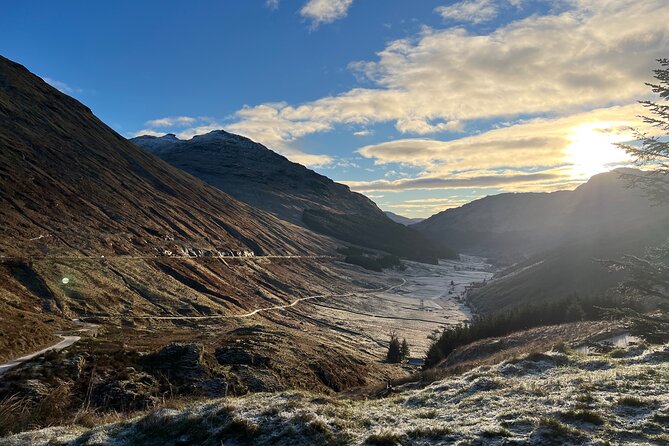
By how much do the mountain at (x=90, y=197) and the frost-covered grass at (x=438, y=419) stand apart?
195 ft

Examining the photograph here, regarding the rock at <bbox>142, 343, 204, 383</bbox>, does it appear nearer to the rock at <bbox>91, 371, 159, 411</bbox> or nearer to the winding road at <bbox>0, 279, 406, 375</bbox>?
the rock at <bbox>91, 371, 159, 411</bbox>

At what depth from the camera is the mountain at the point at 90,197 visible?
7788 centimetres

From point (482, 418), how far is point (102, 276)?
65.3m

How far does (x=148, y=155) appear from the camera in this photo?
179 meters

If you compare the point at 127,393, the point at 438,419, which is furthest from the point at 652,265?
the point at 127,393

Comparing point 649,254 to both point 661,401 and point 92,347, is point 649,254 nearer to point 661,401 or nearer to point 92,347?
point 661,401

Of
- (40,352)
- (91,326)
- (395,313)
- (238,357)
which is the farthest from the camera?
(395,313)

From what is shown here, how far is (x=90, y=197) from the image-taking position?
4139 inches

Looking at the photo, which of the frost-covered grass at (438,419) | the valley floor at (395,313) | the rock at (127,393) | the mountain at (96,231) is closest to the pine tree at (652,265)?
the frost-covered grass at (438,419)

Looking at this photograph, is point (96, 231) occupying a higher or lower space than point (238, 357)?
higher

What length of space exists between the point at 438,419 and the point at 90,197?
112 m

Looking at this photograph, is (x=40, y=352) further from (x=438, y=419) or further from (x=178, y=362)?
(x=438, y=419)

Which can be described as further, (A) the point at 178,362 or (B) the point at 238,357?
(B) the point at 238,357

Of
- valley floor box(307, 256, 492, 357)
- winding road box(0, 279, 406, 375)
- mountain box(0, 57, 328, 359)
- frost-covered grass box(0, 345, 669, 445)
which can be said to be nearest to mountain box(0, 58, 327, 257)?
mountain box(0, 57, 328, 359)
